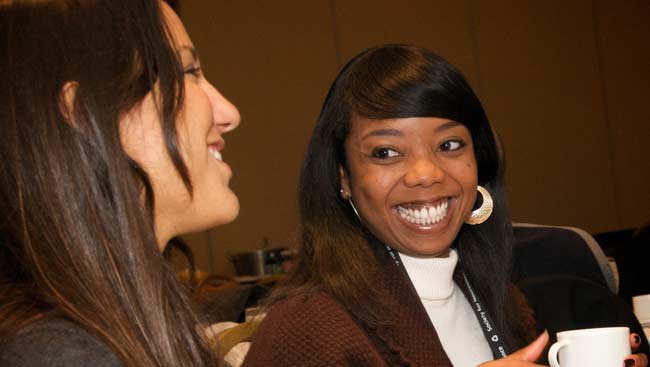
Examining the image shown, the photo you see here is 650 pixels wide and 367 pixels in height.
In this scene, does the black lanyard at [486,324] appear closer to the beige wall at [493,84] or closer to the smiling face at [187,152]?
the smiling face at [187,152]

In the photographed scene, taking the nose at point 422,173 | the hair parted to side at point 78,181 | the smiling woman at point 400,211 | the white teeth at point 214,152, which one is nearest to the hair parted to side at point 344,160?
the smiling woman at point 400,211

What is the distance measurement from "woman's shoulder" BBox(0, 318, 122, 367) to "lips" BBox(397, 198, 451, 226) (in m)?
1.22

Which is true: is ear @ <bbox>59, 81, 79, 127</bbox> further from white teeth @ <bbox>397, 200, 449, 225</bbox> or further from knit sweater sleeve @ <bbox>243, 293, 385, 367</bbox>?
white teeth @ <bbox>397, 200, 449, 225</bbox>

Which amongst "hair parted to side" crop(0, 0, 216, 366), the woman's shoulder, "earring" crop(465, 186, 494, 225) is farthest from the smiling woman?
the woman's shoulder

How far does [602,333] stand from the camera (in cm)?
153

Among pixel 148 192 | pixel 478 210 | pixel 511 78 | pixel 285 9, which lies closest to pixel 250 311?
pixel 478 210

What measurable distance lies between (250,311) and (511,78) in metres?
5.68

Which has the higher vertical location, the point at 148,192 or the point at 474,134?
the point at 148,192

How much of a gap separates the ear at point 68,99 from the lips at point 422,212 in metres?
1.16

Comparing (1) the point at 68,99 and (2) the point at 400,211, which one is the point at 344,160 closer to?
(2) the point at 400,211

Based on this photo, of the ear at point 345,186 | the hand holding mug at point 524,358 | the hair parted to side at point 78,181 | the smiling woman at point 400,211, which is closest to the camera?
the hair parted to side at point 78,181

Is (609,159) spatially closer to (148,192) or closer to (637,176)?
(637,176)

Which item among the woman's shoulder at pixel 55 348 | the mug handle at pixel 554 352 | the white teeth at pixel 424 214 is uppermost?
the woman's shoulder at pixel 55 348

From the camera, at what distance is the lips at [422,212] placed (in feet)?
6.77
